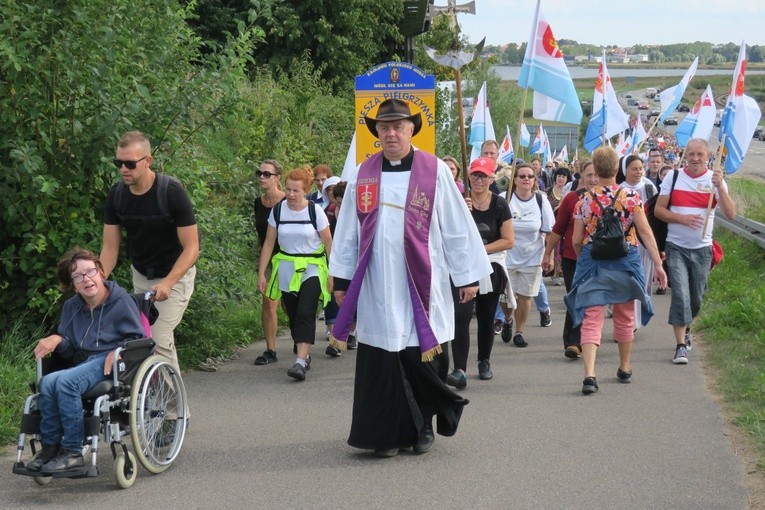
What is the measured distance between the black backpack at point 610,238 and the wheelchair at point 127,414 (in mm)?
3745

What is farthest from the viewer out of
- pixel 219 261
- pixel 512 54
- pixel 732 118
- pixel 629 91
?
pixel 629 91

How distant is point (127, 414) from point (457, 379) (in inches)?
132

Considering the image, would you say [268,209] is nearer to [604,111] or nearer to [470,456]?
[470,456]

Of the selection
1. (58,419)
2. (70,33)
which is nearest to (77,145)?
(70,33)

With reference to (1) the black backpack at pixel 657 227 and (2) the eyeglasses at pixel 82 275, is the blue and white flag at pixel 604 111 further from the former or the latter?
(2) the eyeglasses at pixel 82 275

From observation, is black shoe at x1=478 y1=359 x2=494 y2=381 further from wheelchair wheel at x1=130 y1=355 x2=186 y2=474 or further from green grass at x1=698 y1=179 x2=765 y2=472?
wheelchair wheel at x1=130 y1=355 x2=186 y2=474

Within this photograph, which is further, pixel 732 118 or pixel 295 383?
pixel 732 118

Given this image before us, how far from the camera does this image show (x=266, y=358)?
33.8 ft

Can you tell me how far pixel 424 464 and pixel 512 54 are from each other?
11273cm

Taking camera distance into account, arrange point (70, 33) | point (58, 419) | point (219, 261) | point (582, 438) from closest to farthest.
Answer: point (58, 419) → point (582, 438) → point (70, 33) → point (219, 261)

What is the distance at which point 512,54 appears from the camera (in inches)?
4599

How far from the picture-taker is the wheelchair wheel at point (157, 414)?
6.18 meters

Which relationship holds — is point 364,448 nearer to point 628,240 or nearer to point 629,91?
point 628,240

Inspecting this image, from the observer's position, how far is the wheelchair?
6008 mm
